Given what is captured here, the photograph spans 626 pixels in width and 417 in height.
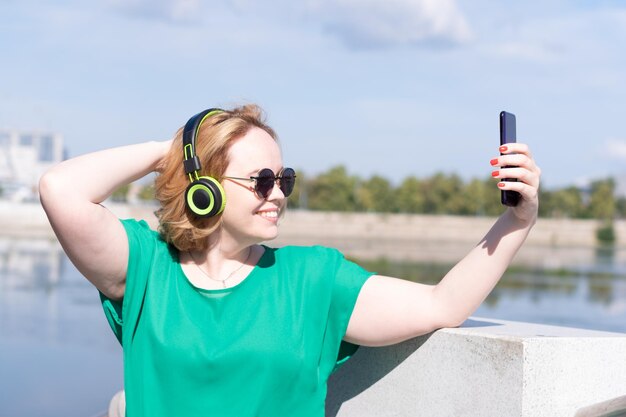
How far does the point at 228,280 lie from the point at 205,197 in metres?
0.22

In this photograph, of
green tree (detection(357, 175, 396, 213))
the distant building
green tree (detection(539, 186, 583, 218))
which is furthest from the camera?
the distant building

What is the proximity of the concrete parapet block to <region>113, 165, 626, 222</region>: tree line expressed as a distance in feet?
178

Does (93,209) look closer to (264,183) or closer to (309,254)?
(264,183)

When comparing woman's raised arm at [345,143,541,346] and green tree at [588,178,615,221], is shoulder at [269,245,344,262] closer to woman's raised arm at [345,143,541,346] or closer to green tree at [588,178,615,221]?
woman's raised arm at [345,143,541,346]

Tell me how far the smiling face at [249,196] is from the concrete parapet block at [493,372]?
0.42m

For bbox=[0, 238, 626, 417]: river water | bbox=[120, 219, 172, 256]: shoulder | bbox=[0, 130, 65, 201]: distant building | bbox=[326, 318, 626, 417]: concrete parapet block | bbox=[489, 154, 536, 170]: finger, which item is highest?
bbox=[0, 130, 65, 201]: distant building

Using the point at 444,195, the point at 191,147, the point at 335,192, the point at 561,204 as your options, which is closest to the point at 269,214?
the point at 191,147

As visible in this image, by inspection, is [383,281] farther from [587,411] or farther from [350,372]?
[587,411]

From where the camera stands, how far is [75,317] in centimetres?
857

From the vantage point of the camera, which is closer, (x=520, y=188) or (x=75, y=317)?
(x=520, y=188)

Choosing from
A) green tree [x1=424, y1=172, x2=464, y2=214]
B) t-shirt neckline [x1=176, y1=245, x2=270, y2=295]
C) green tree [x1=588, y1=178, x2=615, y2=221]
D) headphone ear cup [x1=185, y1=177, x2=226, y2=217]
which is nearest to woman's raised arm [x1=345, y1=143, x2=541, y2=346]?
t-shirt neckline [x1=176, y1=245, x2=270, y2=295]

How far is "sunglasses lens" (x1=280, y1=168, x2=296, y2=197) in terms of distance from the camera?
1.91m

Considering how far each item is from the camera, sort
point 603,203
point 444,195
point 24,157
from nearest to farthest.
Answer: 1. point 444,195
2. point 603,203
3. point 24,157

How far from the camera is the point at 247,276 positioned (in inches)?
74.4
